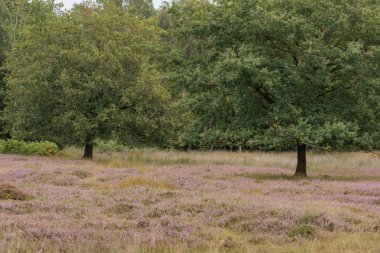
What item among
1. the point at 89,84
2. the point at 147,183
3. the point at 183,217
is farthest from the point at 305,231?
the point at 89,84

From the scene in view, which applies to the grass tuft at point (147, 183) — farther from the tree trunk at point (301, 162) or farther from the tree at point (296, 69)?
the tree trunk at point (301, 162)

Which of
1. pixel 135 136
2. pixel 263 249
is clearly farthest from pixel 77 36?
pixel 263 249

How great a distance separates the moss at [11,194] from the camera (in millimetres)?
14984

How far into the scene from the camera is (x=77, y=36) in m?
38.7

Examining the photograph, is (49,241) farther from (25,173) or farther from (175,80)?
(175,80)

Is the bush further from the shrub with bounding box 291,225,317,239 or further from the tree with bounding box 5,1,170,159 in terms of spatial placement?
the shrub with bounding box 291,225,317,239

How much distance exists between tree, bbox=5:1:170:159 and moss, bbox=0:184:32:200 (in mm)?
19863

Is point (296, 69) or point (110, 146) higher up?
point (296, 69)

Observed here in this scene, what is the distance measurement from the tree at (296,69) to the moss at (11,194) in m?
11.4

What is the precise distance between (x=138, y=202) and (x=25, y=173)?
9717 millimetres

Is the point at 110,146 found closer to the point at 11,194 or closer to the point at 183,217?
the point at 11,194

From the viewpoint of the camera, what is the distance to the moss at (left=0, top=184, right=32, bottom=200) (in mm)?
14984

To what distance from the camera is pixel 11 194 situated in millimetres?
15055

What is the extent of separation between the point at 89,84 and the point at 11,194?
21118 mm
